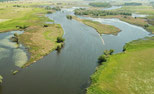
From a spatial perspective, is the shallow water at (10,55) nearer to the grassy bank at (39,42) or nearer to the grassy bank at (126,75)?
the grassy bank at (39,42)

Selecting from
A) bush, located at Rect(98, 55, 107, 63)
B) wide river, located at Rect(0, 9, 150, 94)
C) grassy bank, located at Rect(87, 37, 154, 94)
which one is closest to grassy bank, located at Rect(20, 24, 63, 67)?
wide river, located at Rect(0, 9, 150, 94)

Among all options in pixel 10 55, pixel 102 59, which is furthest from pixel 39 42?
pixel 102 59

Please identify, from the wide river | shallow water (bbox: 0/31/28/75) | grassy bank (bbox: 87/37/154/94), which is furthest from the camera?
shallow water (bbox: 0/31/28/75)

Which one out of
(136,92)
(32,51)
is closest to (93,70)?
(136,92)

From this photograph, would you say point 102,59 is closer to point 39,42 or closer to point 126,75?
point 126,75

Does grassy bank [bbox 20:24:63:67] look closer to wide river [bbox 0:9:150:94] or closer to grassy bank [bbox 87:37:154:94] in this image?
wide river [bbox 0:9:150:94]

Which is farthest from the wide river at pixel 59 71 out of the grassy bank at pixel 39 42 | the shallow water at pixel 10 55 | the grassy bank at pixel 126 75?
the grassy bank at pixel 126 75

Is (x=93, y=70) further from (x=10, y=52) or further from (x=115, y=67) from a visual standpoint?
(x=10, y=52)

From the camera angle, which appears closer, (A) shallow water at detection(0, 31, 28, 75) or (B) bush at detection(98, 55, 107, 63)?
(A) shallow water at detection(0, 31, 28, 75)

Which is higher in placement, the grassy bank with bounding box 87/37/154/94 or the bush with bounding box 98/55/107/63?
the bush with bounding box 98/55/107/63
